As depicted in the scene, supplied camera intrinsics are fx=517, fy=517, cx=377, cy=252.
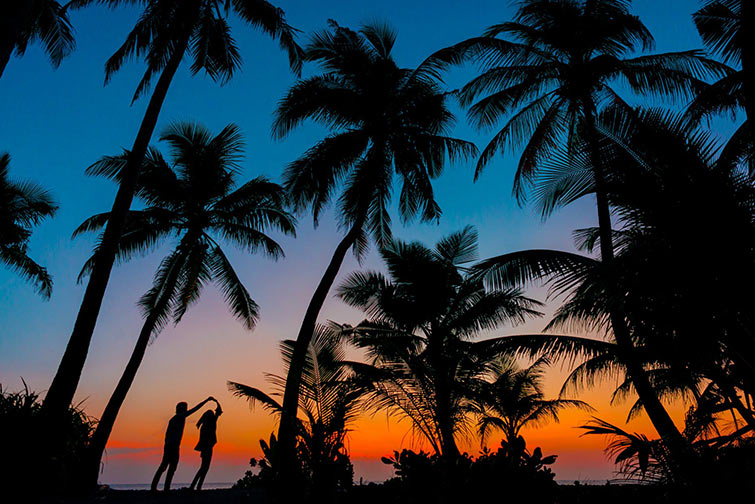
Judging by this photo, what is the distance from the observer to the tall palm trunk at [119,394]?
34.2ft

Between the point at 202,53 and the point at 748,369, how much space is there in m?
12.6

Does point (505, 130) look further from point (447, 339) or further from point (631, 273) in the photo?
point (631, 273)

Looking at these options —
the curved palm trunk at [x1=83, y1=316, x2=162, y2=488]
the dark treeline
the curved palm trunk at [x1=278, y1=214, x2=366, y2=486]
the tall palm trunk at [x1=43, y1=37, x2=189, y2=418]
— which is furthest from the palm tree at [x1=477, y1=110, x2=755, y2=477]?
the curved palm trunk at [x1=83, y1=316, x2=162, y2=488]

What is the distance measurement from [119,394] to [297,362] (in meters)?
5.20

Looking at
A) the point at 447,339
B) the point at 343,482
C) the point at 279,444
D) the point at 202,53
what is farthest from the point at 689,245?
the point at 202,53

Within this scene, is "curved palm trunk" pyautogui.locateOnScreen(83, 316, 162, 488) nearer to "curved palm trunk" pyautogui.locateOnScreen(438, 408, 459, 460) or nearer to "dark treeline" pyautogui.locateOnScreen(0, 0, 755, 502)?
"dark treeline" pyautogui.locateOnScreen(0, 0, 755, 502)

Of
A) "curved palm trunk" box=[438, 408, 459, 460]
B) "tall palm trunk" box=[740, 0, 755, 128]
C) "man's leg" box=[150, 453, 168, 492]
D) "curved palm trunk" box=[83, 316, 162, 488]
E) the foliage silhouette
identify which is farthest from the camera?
"curved palm trunk" box=[438, 408, 459, 460]

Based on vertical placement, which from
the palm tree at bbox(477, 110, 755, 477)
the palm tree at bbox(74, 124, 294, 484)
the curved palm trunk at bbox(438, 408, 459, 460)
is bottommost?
the curved palm trunk at bbox(438, 408, 459, 460)

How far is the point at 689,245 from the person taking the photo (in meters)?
5.80

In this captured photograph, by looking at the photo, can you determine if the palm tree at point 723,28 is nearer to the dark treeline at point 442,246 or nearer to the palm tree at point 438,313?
the dark treeline at point 442,246

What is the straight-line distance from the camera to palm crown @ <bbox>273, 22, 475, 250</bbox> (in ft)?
48.0

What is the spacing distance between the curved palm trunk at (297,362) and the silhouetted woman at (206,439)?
1303mm

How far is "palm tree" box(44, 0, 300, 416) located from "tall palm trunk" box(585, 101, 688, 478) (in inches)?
291

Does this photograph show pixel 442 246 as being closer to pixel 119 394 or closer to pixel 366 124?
pixel 366 124
